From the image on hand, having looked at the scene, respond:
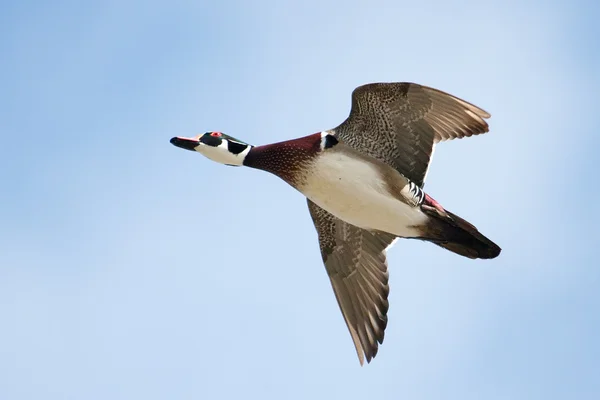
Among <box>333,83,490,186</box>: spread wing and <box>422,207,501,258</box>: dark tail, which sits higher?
<box>333,83,490,186</box>: spread wing

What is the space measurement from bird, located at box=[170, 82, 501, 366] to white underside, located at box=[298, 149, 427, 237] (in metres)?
0.01

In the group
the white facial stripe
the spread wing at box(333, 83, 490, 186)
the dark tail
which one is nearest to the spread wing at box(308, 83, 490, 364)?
the spread wing at box(333, 83, 490, 186)

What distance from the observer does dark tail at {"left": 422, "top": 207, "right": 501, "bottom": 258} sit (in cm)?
1395

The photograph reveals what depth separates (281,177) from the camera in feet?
46.9

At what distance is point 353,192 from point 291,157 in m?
0.84

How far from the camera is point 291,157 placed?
14117 millimetres

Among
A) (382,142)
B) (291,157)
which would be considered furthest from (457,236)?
(291,157)

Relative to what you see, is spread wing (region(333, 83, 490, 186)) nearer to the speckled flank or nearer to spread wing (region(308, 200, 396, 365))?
the speckled flank

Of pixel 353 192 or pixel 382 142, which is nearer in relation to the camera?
pixel 353 192

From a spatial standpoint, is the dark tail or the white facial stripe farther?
the white facial stripe

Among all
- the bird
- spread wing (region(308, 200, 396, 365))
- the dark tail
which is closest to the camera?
the dark tail

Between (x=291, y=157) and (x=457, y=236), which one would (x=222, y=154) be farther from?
(x=457, y=236)

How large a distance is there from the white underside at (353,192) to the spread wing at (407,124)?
1.22ft

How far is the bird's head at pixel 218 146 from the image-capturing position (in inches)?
578
